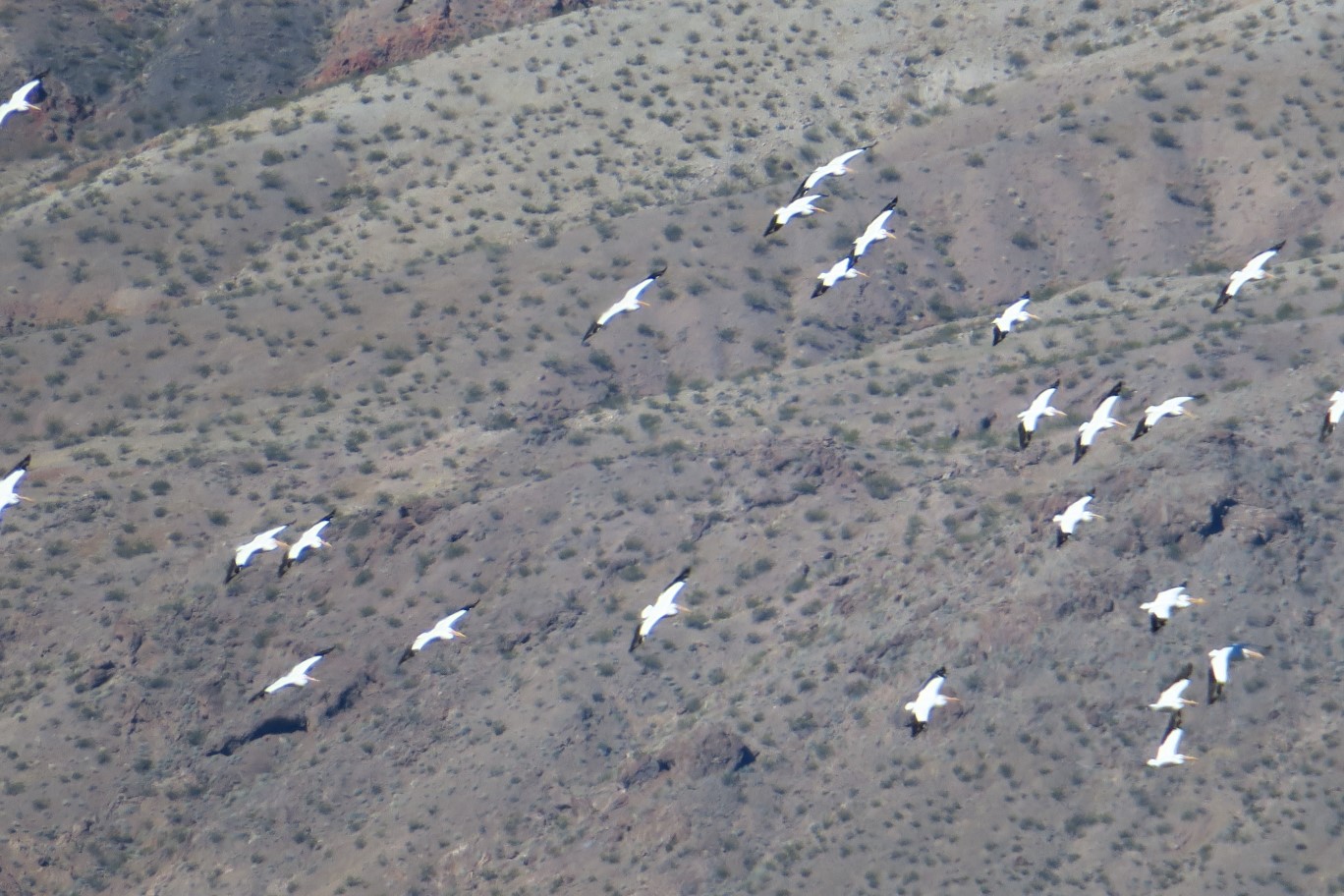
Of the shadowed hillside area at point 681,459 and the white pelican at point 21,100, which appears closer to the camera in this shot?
the white pelican at point 21,100

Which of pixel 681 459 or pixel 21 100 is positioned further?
pixel 681 459

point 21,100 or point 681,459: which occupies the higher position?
point 21,100

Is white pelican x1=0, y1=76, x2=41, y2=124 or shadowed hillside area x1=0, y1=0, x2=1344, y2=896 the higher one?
white pelican x1=0, y1=76, x2=41, y2=124

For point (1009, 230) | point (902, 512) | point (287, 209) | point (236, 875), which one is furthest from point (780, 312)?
point (236, 875)

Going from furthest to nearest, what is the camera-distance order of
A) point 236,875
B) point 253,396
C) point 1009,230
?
1. point 1009,230
2. point 253,396
3. point 236,875

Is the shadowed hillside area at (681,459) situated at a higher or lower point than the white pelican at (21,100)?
lower

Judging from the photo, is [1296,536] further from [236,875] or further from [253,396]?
[253,396]

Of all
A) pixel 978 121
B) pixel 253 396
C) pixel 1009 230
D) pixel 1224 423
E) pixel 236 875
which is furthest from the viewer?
pixel 978 121

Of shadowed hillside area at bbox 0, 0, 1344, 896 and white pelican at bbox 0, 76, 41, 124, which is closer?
white pelican at bbox 0, 76, 41, 124
